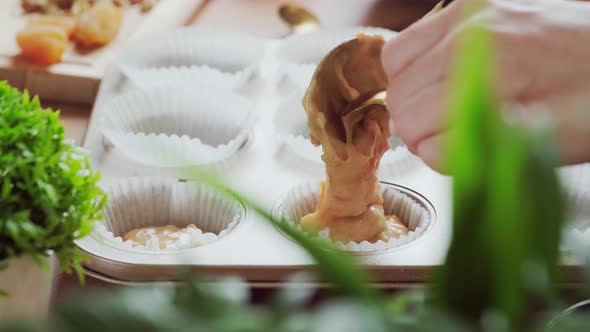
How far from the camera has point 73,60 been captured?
5.74 ft

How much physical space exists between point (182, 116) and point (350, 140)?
58cm

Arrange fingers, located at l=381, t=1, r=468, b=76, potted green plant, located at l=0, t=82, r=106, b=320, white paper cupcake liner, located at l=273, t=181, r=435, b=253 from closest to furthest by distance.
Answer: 1. potted green plant, located at l=0, t=82, r=106, b=320
2. fingers, located at l=381, t=1, r=468, b=76
3. white paper cupcake liner, located at l=273, t=181, r=435, b=253

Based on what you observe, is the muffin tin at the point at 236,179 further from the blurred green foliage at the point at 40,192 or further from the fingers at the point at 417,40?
the fingers at the point at 417,40

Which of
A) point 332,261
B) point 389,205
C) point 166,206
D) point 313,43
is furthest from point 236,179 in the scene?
point 332,261

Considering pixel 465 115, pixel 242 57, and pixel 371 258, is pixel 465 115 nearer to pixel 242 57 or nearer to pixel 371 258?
pixel 371 258

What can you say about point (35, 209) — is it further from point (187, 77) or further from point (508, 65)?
point (187, 77)

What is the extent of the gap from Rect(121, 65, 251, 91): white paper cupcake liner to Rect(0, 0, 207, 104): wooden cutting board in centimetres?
7

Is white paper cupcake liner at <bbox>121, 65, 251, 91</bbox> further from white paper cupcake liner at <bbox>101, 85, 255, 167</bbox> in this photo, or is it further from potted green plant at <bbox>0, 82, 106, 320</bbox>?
potted green plant at <bbox>0, 82, 106, 320</bbox>

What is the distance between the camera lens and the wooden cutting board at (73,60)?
5.51 ft

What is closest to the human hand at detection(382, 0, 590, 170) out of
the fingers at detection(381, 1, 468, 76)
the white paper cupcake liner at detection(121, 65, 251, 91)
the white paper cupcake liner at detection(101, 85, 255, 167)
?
the fingers at detection(381, 1, 468, 76)

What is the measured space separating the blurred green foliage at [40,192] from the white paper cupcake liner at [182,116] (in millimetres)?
604

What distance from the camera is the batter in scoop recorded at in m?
1.07

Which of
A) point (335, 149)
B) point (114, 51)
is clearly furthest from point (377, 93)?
point (114, 51)

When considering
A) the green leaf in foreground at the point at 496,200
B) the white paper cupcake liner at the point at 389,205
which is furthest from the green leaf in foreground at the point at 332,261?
the white paper cupcake liner at the point at 389,205
